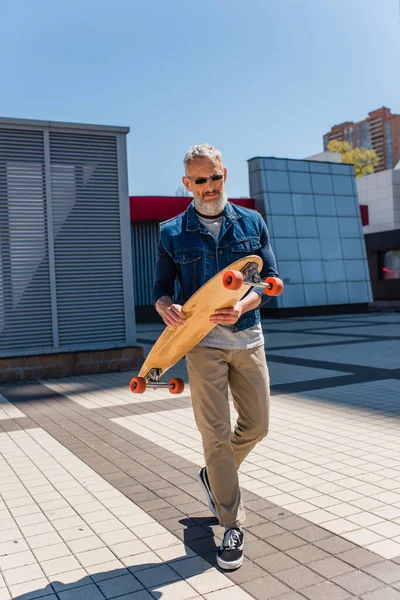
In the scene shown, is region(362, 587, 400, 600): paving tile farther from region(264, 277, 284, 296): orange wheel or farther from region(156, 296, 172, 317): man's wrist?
region(156, 296, 172, 317): man's wrist

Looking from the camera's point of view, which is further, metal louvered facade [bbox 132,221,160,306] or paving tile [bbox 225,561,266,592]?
metal louvered facade [bbox 132,221,160,306]

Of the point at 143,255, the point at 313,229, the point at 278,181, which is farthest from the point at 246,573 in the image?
the point at 313,229

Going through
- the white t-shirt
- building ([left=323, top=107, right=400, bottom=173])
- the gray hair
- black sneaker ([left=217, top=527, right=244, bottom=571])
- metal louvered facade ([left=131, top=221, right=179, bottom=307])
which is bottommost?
black sneaker ([left=217, top=527, right=244, bottom=571])

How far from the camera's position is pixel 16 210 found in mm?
10125

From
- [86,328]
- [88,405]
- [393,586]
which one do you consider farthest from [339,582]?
[86,328]

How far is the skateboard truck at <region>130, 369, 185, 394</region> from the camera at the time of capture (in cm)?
334

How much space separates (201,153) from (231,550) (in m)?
2.01

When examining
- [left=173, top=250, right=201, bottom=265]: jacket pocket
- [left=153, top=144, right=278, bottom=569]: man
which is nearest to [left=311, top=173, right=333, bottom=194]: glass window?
[left=153, top=144, right=278, bottom=569]: man

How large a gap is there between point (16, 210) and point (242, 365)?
765 cm

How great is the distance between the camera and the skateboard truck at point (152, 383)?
3.34 metres

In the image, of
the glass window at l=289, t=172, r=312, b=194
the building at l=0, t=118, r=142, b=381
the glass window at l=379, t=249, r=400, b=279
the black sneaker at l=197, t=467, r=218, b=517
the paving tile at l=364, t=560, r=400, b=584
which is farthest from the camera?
the glass window at l=379, t=249, r=400, b=279

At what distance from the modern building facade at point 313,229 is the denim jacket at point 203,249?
843 inches

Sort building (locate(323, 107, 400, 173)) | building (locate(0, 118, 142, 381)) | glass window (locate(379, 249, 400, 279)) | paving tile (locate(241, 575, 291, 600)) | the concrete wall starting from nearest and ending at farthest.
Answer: paving tile (locate(241, 575, 291, 600)), building (locate(0, 118, 142, 381)), glass window (locate(379, 249, 400, 279)), the concrete wall, building (locate(323, 107, 400, 173))

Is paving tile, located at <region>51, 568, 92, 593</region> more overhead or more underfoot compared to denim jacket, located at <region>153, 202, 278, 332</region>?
more underfoot
